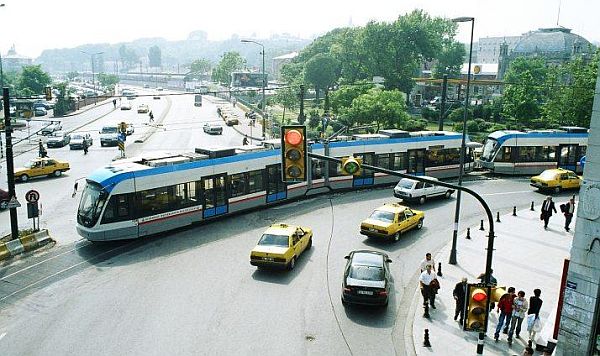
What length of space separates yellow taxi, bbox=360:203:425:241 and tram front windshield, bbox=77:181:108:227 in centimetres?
1092

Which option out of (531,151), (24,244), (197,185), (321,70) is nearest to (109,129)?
(197,185)

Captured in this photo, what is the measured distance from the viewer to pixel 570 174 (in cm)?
3419

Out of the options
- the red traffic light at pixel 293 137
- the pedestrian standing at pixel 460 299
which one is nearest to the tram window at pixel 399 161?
the pedestrian standing at pixel 460 299

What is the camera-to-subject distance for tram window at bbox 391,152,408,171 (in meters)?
33.8

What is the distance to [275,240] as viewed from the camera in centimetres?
1983

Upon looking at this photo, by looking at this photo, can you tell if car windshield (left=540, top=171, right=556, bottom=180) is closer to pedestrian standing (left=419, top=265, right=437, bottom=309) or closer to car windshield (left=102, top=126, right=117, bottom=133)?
pedestrian standing (left=419, top=265, right=437, bottom=309)

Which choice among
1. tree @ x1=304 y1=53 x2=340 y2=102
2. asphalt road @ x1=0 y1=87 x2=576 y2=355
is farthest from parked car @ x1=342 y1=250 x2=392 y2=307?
tree @ x1=304 y1=53 x2=340 y2=102

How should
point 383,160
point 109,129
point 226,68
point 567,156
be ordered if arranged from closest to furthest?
point 383,160, point 567,156, point 109,129, point 226,68

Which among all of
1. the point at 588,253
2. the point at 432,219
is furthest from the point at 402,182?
the point at 588,253

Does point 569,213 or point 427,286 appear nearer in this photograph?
point 427,286

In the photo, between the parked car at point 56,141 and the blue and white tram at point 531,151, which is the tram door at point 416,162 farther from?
the parked car at point 56,141

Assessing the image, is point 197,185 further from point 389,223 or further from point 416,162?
point 416,162

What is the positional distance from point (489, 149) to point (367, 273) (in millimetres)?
25267

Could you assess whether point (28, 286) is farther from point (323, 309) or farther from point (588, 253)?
point (588, 253)
